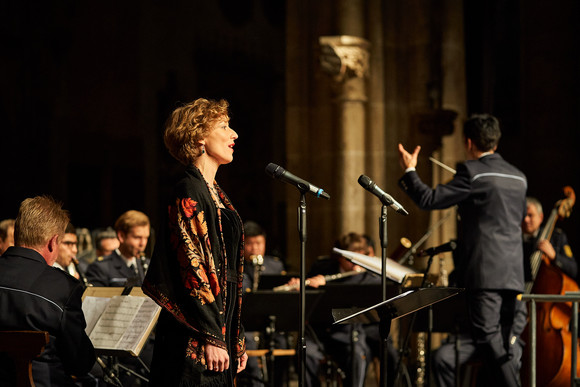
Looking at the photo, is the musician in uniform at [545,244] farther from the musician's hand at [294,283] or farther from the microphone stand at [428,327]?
the musician's hand at [294,283]

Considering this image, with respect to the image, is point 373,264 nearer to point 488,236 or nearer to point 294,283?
point 488,236

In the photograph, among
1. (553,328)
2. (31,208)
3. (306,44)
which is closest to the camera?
(31,208)

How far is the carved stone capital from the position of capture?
7.97 meters

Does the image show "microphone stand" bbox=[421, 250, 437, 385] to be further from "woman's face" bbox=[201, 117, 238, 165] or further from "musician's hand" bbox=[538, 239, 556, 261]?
"woman's face" bbox=[201, 117, 238, 165]

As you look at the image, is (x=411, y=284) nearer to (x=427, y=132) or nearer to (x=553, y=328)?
(x=553, y=328)

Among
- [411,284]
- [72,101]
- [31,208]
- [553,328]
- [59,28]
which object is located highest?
[59,28]

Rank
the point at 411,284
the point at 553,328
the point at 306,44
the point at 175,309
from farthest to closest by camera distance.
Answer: the point at 306,44, the point at 553,328, the point at 411,284, the point at 175,309

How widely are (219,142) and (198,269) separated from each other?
60 centimetres

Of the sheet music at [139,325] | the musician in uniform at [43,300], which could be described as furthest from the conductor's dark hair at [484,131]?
the musician in uniform at [43,300]

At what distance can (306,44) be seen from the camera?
27.8ft

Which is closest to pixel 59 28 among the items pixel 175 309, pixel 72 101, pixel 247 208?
pixel 72 101

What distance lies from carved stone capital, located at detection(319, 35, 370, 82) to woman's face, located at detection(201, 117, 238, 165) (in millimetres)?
4307

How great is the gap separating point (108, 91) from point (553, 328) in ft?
35.8

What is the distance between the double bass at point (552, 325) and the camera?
5879mm
